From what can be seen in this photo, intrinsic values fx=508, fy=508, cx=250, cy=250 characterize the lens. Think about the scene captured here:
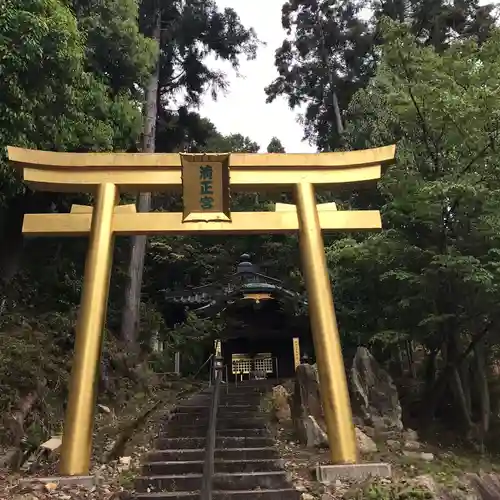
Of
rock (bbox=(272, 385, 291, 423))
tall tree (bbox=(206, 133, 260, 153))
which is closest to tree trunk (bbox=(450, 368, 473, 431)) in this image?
rock (bbox=(272, 385, 291, 423))

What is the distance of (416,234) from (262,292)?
18.1ft

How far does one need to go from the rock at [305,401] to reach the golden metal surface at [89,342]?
10.3 feet

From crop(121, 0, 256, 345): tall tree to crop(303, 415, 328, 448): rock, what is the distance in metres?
13.2

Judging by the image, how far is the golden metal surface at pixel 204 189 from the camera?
6.78 meters

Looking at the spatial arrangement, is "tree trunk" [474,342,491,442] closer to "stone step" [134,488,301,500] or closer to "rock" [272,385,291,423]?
"rock" [272,385,291,423]

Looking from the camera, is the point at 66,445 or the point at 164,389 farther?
the point at 164,389

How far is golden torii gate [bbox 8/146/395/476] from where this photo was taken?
639cm

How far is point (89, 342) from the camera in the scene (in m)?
5.88

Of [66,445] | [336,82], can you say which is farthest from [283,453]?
[336,82]

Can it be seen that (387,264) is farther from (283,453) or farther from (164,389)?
(164,389)

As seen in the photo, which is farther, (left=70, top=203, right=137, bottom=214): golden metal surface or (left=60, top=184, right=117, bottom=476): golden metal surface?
(left=70, top=203, right=137, bottom=214): golden metal surface

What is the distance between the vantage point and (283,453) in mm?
6762

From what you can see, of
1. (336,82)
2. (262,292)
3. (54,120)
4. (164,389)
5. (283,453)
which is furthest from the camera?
(336,82)

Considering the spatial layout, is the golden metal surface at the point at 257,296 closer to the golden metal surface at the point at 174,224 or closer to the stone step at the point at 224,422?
the stone step at the point at 224,422
